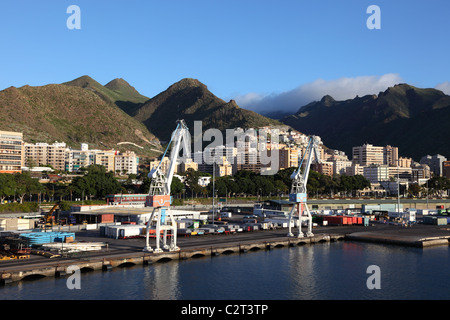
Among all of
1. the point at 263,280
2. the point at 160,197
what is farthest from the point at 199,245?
the point at 263,280

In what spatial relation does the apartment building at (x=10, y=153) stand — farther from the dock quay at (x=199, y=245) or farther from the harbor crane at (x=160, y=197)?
the harbor crane at (x=160, y=197)

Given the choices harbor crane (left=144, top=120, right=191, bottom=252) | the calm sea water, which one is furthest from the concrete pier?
harbor crane (left=144, top=120, right=191, bottom=252)

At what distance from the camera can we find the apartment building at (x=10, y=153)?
170 meters

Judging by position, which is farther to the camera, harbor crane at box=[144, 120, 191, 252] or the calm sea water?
harbor crane at box=[144, 120, 191, 252]

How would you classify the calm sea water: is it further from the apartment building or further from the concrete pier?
the apartment building

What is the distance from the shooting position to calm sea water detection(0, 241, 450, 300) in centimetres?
4750

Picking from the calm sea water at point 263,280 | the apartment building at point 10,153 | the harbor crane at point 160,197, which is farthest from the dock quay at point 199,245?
the apartment building at point 10,153

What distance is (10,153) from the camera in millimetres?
173375

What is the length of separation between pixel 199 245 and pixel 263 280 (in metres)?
19.3

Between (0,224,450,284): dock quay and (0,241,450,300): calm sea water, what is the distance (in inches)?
48.3

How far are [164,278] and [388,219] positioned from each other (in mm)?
90663

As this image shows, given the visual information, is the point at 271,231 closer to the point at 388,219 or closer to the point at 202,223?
the point at 202,223

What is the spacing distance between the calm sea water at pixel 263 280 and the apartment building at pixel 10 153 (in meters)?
132
